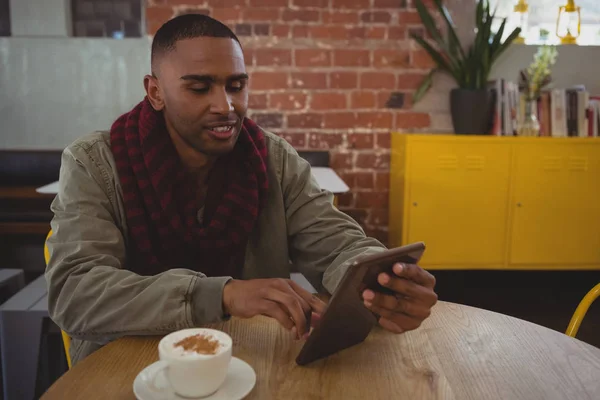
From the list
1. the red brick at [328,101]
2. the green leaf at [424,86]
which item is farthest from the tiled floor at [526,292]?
the red brick at [328,101]

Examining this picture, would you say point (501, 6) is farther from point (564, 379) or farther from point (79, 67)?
point (564, 379)

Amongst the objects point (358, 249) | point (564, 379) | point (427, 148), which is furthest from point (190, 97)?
point (427, 148)

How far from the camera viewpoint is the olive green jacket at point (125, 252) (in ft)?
3.36

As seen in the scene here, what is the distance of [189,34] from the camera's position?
1424 millimetres

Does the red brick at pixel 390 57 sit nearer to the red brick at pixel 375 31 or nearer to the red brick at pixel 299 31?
the red brick at pixel 375 31

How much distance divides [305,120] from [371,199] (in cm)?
70

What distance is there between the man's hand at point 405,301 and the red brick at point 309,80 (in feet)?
9.58

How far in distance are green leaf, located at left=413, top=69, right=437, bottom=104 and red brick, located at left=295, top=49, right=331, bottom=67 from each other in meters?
0.61

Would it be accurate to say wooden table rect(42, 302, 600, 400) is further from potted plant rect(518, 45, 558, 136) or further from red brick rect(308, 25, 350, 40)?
red brick rect(308, 25, 350, 40)

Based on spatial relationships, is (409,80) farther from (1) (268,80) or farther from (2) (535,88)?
(1) (268,80)

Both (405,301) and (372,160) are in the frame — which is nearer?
(405,301)

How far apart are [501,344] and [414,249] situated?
0.24m

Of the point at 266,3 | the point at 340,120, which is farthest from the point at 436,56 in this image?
the point at 266,3

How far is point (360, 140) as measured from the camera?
3887mm
